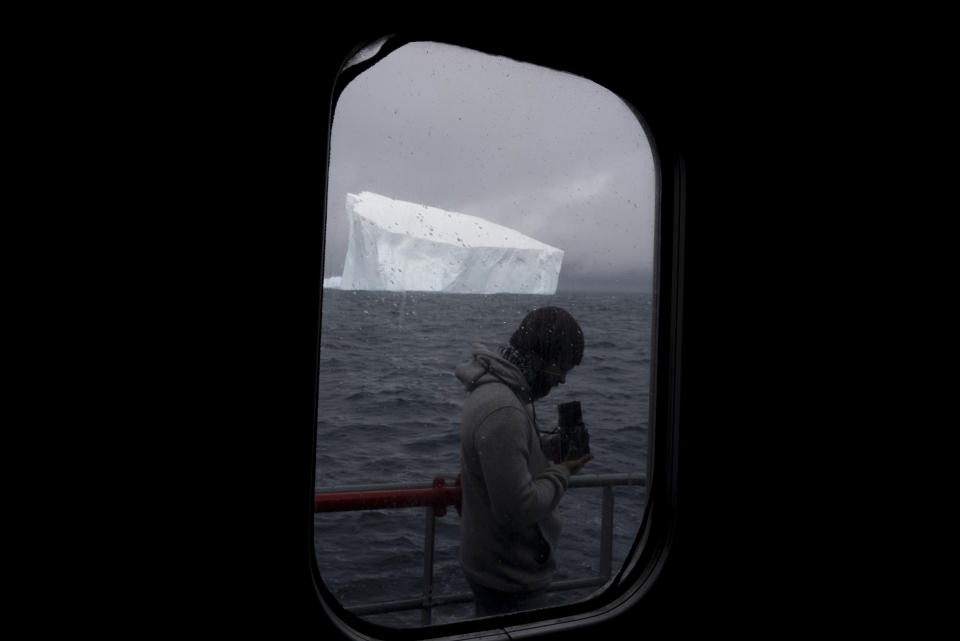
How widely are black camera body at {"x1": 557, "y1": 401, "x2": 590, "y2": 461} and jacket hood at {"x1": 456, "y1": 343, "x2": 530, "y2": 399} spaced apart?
14cm

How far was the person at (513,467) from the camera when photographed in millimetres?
1343

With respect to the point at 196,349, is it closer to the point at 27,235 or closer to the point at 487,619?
the point at 27,235

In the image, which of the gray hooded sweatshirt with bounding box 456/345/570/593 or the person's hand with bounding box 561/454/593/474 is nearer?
the gray hooded sweatshirt with bounding box 456/345/570/593

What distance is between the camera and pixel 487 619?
1203 millimetres

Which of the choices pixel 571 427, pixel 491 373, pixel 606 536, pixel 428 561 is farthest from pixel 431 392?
pixel 606 536

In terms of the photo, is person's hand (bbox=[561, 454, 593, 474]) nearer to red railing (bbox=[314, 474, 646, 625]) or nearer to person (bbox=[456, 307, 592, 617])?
person (bbox=[456, 307, 592, 617])

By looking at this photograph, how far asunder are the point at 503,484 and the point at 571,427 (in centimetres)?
24

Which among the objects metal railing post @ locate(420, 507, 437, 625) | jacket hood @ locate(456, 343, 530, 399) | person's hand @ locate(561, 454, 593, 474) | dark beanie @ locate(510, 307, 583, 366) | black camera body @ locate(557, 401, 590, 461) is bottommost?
metal railing post @ locate(420, 507, 437, 625)

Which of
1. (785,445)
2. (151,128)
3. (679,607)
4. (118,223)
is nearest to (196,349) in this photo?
(118,223)

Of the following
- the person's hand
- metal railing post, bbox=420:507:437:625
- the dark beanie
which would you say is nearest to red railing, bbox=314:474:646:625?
metal railing post, bbox=420:507:437:625

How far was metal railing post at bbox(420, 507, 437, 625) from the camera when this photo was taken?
1.85 metres

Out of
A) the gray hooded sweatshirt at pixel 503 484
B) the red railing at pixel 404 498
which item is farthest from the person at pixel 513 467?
the red railing at pixel 404 498

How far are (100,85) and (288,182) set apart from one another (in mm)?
253

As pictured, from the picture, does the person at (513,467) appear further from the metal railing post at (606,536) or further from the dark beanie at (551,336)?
the metal railing post at (606,536)
